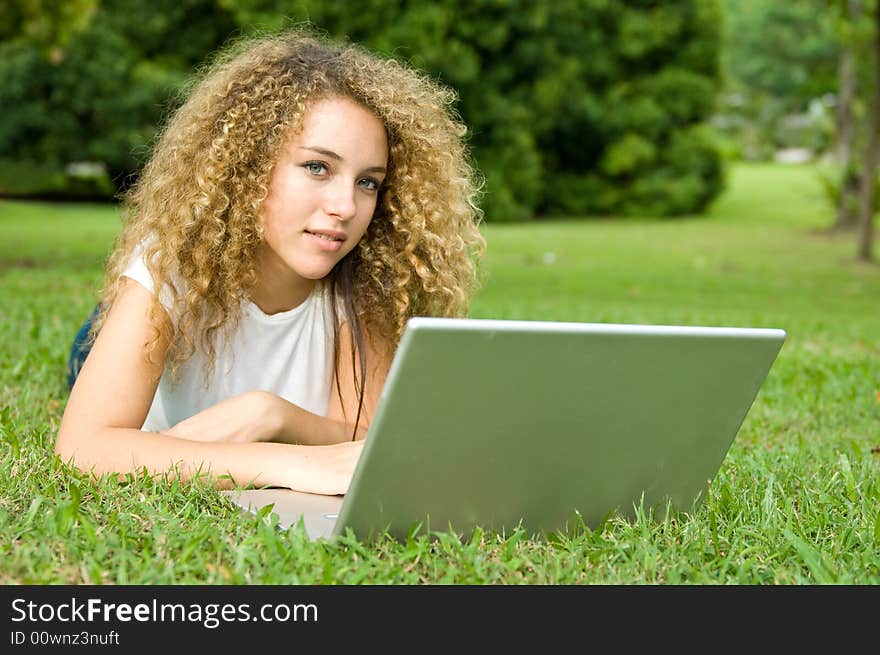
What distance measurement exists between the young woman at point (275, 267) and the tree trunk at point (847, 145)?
12518 mm

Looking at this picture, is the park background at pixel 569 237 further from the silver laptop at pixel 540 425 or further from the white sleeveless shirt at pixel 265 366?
the white sleeveless shirt at pixel 265 366

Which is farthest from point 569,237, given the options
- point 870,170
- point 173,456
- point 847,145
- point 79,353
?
point 173,456

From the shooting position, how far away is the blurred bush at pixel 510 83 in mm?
24031

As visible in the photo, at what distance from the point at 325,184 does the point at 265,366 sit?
2.27 ft

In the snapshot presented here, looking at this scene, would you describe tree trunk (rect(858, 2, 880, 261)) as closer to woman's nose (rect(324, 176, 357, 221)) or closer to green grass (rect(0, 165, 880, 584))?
green grass (rect(0, 165, 880, 584))

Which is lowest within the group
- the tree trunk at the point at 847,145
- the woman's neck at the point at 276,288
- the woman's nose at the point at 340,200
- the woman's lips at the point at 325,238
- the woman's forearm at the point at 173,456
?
the tree trunk at the point at 847,145

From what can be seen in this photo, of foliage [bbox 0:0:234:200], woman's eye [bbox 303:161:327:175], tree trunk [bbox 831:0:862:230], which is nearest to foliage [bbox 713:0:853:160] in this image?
tree trunk [bbox 831:0:862:230]

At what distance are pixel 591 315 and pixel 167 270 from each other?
Answer: 5280 mm

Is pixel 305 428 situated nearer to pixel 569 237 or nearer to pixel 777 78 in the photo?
pixel 569 237

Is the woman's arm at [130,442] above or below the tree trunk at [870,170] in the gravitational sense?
above

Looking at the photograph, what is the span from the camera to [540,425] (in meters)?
2.15

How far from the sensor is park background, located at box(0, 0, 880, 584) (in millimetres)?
2312

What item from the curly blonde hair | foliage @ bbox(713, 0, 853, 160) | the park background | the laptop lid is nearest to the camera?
the laptop lid

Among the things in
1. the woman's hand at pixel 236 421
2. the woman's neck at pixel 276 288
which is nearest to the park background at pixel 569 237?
the woman's hand at pixel 236 421
